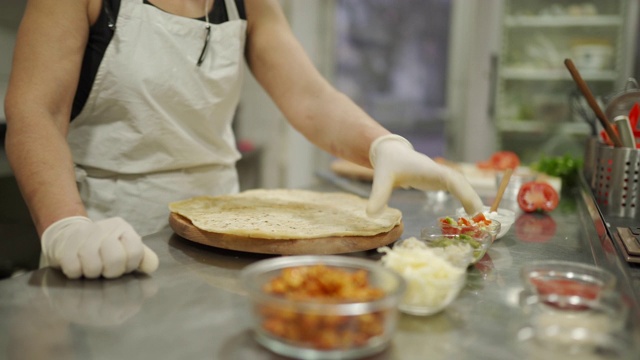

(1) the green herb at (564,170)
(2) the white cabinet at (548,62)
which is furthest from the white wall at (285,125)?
(1) the green herb at (564,170)

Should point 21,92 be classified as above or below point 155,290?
above

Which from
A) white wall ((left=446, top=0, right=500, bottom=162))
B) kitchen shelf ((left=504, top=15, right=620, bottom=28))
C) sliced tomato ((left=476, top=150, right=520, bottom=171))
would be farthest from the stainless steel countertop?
kitchen shelf ((left=504, top=15, right=620, bottom=28))

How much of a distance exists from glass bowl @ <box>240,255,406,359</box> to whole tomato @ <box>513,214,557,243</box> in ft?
2.27

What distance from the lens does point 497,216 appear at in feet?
4.40

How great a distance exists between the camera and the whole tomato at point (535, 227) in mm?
1358

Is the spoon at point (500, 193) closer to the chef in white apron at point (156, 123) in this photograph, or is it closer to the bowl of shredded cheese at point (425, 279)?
the chef in white apron at point (156, 123)

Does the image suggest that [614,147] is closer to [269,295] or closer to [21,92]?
[269,295]

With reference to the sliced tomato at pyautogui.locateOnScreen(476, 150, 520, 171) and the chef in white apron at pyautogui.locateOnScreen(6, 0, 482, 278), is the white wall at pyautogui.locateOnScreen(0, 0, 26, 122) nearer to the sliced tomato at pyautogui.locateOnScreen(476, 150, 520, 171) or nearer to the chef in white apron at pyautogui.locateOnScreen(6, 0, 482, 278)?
the chef in white apron at pyautogui.locateOnScreen(6, 0, 482, 278)

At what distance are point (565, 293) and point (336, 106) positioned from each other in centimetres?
82

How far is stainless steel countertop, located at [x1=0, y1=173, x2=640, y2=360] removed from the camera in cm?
73

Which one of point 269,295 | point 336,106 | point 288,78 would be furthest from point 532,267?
point 288,78

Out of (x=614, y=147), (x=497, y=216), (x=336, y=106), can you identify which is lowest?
(x=497, y=216)

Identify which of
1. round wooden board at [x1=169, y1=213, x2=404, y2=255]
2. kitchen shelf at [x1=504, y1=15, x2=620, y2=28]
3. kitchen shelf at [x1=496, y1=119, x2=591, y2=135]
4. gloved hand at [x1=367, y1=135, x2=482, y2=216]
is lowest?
kitchen shelf at [x1=496, y1=119, x2=591, y2=135]

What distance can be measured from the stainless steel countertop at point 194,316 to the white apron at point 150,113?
0.36 metres
